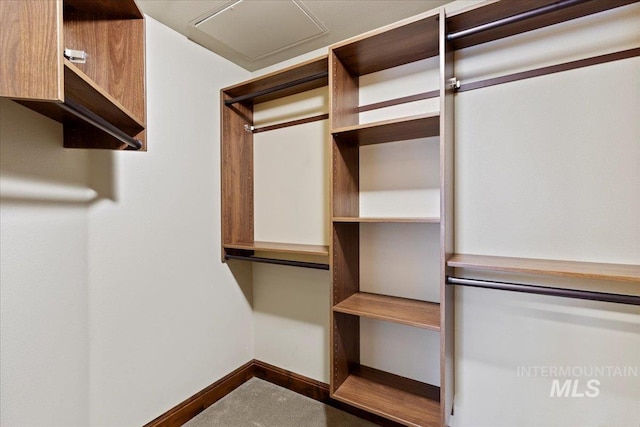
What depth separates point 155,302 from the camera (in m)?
1.81

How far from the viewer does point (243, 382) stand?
235 cm

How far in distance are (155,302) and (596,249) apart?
2.34 metres

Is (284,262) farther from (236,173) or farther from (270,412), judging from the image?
(270,412)

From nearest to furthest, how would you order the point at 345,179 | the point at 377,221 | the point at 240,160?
1. the point at 377,221
2. the point at 345,179
3. the point at 240,160

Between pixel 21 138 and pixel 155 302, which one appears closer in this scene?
pixel 21 138

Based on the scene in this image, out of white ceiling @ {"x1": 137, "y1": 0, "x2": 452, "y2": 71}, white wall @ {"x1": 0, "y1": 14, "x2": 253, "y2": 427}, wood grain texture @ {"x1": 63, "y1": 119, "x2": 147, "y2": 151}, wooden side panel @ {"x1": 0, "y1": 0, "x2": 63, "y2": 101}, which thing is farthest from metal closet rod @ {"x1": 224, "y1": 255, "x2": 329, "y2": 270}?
white ceiling @ {"x1": 137, "y1": 0, "x2": 452, "y2": 71}

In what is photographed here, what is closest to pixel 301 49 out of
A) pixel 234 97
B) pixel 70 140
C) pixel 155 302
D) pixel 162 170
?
pixel 234 97

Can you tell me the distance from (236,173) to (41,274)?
129cm

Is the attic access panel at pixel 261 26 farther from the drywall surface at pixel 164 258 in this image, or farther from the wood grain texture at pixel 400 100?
the wood grain texture at pixel 400 100

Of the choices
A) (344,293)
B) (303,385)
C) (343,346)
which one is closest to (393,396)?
(343,346)

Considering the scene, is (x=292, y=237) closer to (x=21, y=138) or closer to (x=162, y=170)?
(x=162, y=170)

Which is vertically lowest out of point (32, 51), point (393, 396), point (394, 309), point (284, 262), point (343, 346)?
point (393, 396)

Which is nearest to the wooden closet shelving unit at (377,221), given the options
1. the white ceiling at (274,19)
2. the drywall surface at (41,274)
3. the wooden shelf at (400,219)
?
the wooden shelf at (400,219)

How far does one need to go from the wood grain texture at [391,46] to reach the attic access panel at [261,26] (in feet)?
1.22
